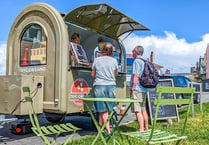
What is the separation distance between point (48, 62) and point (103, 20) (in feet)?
6.43

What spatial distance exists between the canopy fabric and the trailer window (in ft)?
2.27

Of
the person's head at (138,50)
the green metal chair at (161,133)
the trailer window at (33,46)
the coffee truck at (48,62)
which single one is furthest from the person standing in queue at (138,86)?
the green metal chair at (161,133)

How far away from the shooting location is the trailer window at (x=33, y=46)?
5.32 meters

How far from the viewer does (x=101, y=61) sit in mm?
4848

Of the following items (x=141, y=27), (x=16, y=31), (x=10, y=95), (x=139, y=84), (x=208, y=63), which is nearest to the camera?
(x=10, y=95)

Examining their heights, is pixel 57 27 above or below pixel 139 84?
above

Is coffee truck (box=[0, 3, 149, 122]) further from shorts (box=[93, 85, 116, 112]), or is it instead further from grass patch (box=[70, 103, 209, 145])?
grass patch (box=[70, 103, 209, 145])

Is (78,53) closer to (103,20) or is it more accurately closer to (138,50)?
(138,50)

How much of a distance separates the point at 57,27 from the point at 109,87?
1557mm

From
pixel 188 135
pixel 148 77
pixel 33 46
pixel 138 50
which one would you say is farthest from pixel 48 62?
pixel 188 135

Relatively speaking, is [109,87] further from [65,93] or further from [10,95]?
[10,95]

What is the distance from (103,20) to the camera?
6.35m

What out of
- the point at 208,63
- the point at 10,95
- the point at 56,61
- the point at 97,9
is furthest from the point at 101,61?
the point at 208,63

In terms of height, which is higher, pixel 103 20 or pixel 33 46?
pixel 103 20
